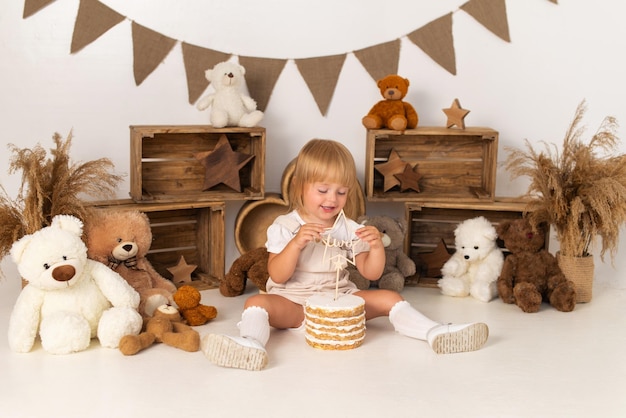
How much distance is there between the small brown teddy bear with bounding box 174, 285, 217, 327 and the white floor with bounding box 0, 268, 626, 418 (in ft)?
0.15

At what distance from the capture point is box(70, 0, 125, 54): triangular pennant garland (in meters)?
2.63

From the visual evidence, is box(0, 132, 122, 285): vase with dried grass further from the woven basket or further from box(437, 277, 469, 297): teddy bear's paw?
the woven basket

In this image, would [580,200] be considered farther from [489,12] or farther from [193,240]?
[193,240]

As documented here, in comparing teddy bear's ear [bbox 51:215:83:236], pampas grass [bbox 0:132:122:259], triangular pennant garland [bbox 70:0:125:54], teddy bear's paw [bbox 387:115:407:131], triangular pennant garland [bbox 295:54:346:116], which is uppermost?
triangular pennant garland [bbox 70:0:125:54]

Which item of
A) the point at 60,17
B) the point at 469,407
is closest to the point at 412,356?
the point at 469,407

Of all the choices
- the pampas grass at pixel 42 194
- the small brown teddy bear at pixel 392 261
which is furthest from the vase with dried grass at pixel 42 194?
the small brown teddy bear at pixel 392 261

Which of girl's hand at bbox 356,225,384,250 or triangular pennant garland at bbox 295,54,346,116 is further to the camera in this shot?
triangular pennant garland at bbox 295,54,346,116

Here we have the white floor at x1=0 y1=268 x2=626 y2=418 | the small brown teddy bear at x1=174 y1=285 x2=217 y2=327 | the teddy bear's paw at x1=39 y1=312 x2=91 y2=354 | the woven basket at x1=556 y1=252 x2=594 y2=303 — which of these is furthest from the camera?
the woven basket at x1=556 y1=252 x2=594 y2=303

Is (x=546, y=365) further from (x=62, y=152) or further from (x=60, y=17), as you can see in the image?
(x=60, y=17)

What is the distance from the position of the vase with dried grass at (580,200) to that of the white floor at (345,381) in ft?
1.04

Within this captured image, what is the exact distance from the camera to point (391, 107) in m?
2.69

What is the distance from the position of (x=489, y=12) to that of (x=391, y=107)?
0.54 metres

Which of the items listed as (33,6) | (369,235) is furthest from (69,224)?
(33,6)

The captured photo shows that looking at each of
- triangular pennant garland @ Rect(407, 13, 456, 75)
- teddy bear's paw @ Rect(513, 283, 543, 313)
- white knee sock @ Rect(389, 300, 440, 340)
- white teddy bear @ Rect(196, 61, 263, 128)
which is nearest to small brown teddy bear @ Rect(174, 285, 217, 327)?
white knee sock @ Rect(389, 300, 440, 340)
